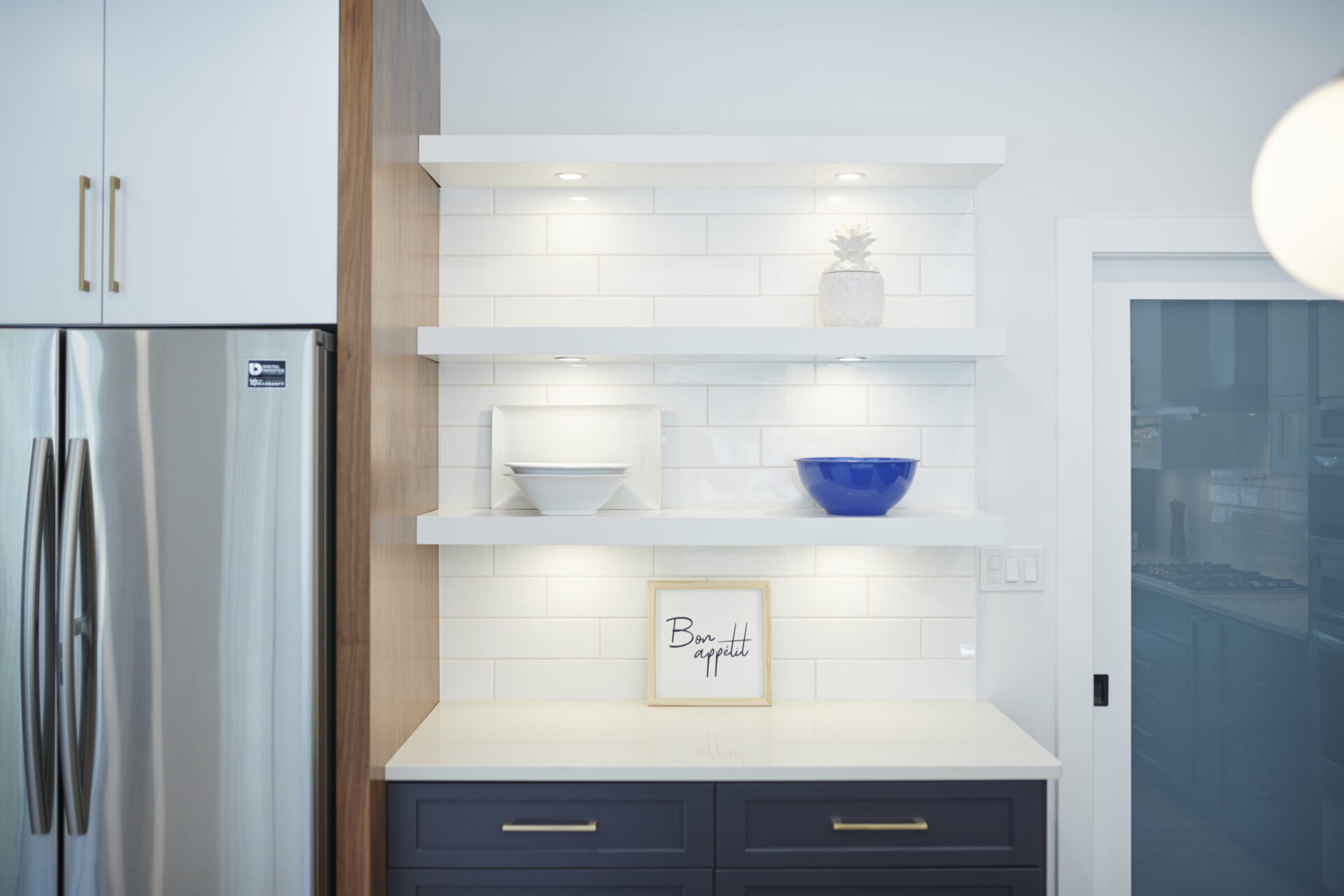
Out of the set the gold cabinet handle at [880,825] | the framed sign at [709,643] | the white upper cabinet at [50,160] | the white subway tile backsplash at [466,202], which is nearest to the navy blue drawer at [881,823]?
the gold cabinet handle at [880,825]

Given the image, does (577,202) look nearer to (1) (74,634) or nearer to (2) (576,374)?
(2) (576,374)

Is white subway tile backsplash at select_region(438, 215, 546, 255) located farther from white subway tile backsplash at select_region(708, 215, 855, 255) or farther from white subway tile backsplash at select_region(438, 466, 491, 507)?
white subway tile backsplash at select_region(438, 466, 491, 507)

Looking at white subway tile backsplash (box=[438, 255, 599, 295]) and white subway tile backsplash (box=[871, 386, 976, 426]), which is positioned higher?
white subway tile backsplash (box=[438, 255, 599, 295])

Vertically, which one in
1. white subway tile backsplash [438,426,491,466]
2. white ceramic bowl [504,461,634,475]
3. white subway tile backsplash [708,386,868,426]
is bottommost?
white ceramic bowl [504,461,634,475]

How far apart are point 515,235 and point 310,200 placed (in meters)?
0.59

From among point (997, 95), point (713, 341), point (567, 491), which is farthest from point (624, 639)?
point (997, 95)

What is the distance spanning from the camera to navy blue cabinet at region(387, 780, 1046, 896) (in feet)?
Answer: 5.40

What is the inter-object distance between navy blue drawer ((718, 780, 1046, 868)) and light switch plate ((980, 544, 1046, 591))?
1.78 feet

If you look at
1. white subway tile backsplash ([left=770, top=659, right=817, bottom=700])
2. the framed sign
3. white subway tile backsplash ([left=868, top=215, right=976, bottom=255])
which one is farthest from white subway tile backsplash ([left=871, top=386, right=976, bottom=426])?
white subway tile backsplash ([left=770, top=659, right=817, bottom=700])

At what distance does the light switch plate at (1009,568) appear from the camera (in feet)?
6.82

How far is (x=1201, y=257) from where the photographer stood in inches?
83.8

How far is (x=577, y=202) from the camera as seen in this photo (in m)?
2.09

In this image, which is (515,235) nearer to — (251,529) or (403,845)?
(251,529)

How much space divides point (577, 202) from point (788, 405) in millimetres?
717
